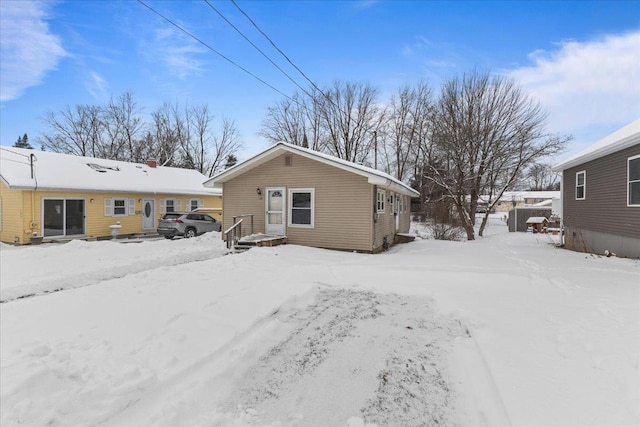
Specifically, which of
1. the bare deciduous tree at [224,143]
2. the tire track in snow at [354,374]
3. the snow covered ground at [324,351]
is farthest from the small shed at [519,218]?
the bare deciduous tree at [224,143]

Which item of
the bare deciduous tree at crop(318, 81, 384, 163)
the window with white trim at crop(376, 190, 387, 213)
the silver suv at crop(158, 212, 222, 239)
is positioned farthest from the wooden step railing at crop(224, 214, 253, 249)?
the bare deciduous tree at crop(318, 81, 384, 163)

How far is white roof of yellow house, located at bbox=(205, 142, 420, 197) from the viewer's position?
1091cm

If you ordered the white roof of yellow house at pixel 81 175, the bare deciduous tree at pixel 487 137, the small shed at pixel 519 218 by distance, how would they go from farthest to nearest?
the small shed at pixel 519 218, the bare deciduous tree at pixel 487 137, the white roof of yellow house at pixel 81 175

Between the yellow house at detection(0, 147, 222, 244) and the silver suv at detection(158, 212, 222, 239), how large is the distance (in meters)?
3.24

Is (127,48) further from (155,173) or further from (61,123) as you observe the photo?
(61,123)

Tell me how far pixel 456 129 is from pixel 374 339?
64.9 ft

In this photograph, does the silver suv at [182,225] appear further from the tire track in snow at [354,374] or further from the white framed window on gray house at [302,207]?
the tire track in snow at [354,374]

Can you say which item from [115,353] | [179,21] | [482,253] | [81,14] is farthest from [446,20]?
[115,353]

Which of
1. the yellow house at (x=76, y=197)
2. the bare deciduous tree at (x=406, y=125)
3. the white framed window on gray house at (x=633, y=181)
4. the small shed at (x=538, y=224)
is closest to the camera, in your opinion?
the white framed window on gray house at (x=633, y=181)

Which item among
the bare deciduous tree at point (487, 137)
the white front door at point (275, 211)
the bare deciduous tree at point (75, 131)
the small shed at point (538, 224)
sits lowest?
the small shed at point (538, 224)

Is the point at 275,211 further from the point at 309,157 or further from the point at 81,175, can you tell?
the point at 81,175

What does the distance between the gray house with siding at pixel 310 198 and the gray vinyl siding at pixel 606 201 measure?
6758 millimetres

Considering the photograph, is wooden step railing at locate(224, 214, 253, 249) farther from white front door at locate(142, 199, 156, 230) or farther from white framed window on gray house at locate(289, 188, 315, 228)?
white front door at locate(142, 199, 156, 230)

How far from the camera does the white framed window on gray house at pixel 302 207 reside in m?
12.2
